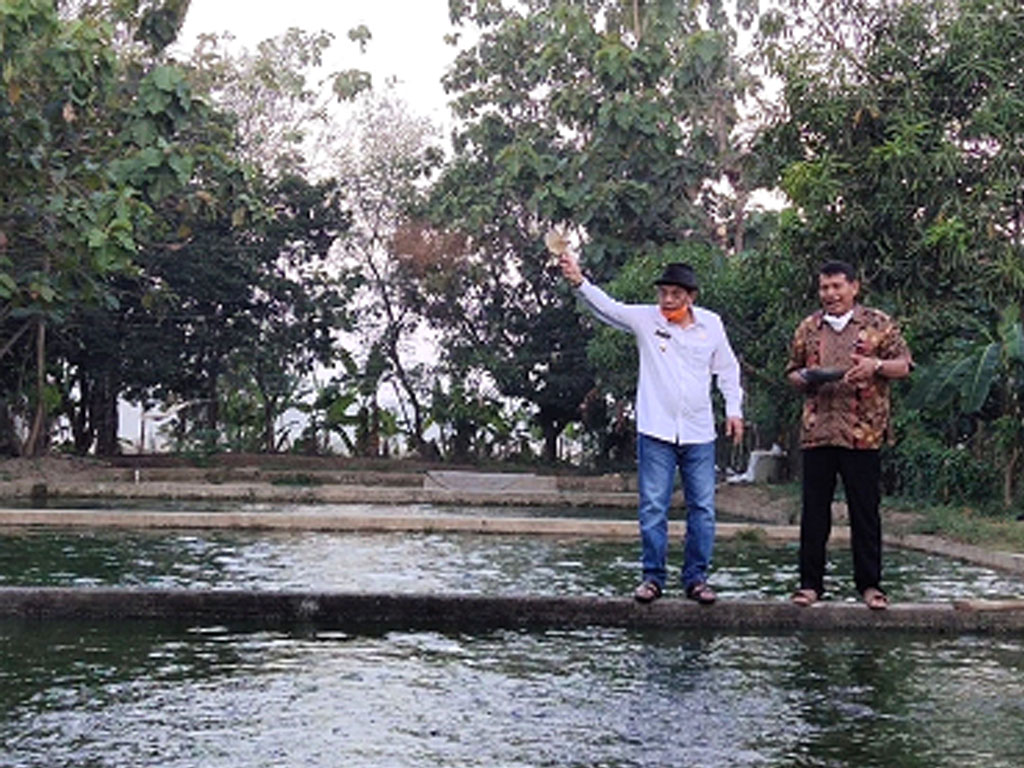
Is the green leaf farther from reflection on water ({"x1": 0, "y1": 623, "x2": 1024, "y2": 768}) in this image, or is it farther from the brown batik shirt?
reflection on water ({"x1": 0, "y1": 623, "x2": 1024, "y2": 768})

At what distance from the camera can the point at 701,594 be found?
6.80 metres

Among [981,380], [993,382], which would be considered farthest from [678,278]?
[993,382]

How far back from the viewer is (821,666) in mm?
5848

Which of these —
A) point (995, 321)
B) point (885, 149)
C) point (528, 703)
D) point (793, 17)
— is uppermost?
point (793, 17)

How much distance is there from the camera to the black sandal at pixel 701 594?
6754 mm

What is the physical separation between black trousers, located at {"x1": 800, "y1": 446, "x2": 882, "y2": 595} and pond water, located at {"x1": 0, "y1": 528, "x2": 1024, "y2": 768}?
412 mm

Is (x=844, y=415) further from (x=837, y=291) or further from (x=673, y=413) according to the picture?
(x=673, y=413)

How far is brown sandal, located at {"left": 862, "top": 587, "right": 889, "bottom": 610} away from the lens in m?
6.74

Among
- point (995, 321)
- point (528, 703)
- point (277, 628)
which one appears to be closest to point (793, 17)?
point (995, 321)

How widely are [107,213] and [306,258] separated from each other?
40.6 feet

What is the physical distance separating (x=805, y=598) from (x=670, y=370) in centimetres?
108

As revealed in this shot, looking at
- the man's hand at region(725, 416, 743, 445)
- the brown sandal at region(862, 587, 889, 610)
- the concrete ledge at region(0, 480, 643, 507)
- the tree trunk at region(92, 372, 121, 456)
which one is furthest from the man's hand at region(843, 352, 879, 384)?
the tree trunk at region(92, 372, 121, 456)

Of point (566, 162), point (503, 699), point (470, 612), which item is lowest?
point (503, 699)

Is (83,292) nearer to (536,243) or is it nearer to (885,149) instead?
(885,149)
